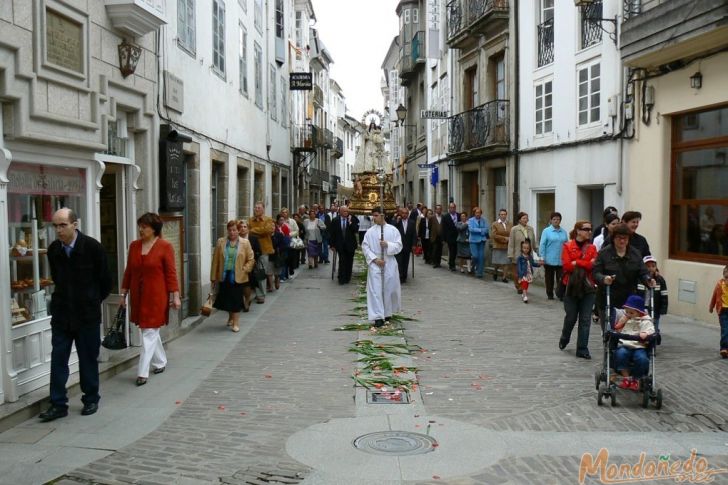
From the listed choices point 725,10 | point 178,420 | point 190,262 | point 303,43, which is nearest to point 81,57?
point 178,420

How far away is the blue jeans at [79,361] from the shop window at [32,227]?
587 millimetres

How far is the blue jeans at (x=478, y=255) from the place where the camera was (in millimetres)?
19125

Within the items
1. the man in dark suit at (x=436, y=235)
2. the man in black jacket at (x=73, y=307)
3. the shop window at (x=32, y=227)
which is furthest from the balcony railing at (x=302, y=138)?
the man in black jacket at (x=73, y=307)

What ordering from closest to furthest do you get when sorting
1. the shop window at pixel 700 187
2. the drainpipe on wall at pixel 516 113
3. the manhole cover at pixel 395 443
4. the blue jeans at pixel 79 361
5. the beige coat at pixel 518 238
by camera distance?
the manhole cover at pixel 395 443
the blue jeans at pixel 79 361
the shop window at pixel 700 187
the beige coat at pixel 518 238
the drainpipe on wall at pixel 516 113

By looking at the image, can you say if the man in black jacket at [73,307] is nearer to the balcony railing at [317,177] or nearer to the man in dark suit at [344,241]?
the man in dark suit at [344,241]

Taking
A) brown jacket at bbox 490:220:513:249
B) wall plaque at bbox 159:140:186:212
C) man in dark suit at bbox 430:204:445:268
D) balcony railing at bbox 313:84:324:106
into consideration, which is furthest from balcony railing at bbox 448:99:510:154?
balcony railing at bbox 313:84:324:106

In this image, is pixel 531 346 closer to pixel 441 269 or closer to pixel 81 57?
pixel 81 57

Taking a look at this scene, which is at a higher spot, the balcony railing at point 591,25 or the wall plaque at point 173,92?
the balcony railing at point 591,25

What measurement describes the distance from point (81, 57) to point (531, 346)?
21.4 feet

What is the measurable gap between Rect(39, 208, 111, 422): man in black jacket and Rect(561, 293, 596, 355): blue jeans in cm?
557

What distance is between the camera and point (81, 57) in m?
7.86

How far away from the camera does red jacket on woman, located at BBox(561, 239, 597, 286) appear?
9094mm

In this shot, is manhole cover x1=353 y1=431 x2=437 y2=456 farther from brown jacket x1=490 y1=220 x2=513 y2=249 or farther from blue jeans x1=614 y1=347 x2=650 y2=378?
brown jacket x1=490 y1=220 x2=513 y2=249

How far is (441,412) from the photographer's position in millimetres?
6852
